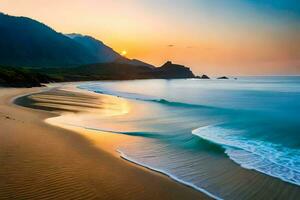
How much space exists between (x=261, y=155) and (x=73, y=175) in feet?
26.3

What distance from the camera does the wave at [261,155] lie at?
11531 mm

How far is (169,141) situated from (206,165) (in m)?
4.67

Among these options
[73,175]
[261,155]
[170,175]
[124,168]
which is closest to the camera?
[73,175]

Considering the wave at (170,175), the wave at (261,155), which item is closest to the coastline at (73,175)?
the wave at (170,175)

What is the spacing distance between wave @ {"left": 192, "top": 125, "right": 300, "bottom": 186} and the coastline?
3.72m

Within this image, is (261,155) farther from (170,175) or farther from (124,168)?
(124,168)

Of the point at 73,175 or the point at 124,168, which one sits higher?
the point at 73,175

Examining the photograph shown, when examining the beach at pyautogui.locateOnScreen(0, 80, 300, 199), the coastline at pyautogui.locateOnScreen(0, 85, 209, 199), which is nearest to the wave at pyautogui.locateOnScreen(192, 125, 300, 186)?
the beach at pyautogui.locateOnScreen(0, 80, 300, 199)

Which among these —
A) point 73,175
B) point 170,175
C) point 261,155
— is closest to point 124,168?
point 170,175

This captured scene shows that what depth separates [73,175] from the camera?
31.9ft

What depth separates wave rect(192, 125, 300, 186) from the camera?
11531mm

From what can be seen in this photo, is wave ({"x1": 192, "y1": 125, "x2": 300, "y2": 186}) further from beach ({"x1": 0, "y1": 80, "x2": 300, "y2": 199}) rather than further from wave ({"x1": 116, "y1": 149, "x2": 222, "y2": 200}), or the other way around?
wave ({"x1": 116, "y1": 149, "x2": 222, "y2": 200})

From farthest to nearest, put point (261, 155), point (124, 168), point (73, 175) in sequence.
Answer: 1. point (261, 155)
2. point (124, 168)
3. point (73, 175)

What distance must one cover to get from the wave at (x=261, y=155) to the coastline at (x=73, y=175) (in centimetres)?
372
